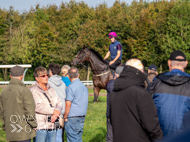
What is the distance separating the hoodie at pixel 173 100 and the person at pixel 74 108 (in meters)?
2.24

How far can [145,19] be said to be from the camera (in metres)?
36.0

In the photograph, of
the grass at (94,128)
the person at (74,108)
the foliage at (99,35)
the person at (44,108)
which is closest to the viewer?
the person at (44,108)

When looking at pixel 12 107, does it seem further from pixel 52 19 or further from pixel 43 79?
pixel 52 19

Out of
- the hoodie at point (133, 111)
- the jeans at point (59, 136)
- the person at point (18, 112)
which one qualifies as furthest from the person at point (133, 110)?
the jeans at point (59, 136)

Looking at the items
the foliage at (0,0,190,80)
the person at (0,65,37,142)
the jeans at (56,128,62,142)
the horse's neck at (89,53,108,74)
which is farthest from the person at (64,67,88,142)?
the foliage at (0,0,190,80)

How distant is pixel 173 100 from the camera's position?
3.84 m

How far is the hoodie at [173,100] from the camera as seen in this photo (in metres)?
3.81

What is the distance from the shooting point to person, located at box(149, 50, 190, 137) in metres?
3.81

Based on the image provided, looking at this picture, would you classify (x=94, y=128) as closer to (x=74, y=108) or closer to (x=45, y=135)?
(x=74, y=108)

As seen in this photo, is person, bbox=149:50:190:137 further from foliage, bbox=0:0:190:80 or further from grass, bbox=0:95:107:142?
foliage, bbox=0:0:190:80

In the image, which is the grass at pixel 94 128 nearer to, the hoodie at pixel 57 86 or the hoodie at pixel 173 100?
the hoodie at pixel 57 86

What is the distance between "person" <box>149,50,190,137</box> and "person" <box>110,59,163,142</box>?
41 cm

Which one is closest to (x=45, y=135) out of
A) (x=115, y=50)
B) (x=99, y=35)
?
(x=115, y=50)

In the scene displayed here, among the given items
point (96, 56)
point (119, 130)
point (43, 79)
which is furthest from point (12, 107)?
point (96, 56)
